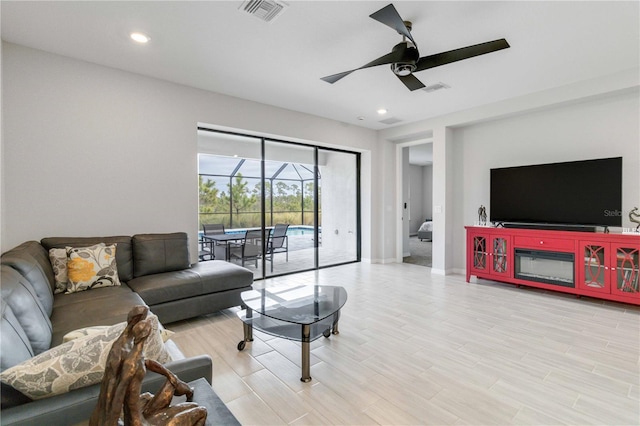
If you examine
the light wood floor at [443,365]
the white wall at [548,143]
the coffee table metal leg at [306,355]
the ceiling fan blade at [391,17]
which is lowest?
the light wood floor at [443,365]

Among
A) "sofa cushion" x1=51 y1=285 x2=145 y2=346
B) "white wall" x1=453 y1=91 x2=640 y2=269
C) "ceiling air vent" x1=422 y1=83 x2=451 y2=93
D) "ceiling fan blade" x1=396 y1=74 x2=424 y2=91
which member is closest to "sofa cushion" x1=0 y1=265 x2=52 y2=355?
"sofa cushion" x1=51 y1=285 x2=145 y2=346

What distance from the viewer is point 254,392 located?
6.75 ft

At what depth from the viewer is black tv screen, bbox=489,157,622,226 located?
3.79 m

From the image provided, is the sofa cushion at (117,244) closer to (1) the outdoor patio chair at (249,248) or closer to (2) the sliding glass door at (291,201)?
(1) the outdoor patio chair at (249,248)

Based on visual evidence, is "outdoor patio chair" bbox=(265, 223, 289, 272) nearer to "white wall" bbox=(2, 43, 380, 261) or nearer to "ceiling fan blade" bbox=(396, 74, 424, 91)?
"white wall" bbox=(2, 43, 380, 261)

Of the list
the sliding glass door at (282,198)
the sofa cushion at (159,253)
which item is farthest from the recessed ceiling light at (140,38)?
the sofa cushion at (159,253)

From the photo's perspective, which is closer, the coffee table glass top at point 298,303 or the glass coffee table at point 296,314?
the glass coffee table at point 296,314

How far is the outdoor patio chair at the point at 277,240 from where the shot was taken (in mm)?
5195

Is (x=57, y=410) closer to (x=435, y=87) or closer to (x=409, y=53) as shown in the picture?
(x=409, y=53)

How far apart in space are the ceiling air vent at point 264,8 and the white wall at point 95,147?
197 cm

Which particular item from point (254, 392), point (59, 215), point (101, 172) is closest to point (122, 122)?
point (101, 172)

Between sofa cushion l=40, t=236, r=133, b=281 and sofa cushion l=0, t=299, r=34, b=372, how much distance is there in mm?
1786

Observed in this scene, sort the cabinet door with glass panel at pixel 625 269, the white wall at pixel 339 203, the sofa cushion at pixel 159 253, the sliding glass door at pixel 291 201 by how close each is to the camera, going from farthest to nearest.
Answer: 1. the white wall at pixel 339 203
2. the sliding glass door at pixel 291 201
3. the cabinet door with glass panel at pixel 625 269
4. the sofa cushion at pixel 159 253

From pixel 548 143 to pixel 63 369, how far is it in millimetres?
5694
